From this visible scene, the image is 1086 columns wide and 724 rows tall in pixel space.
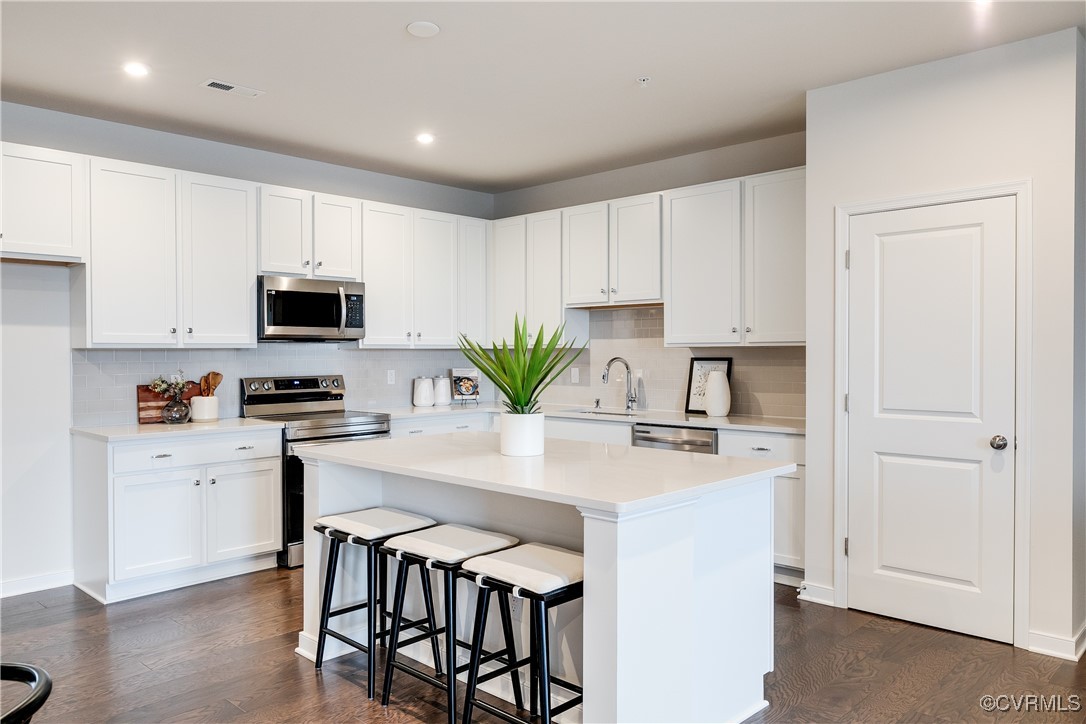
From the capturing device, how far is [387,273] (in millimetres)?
5352

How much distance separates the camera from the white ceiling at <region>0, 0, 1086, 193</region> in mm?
2955

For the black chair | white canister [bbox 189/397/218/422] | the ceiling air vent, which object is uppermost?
the ceiling air vent

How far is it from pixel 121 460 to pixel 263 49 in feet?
7.15

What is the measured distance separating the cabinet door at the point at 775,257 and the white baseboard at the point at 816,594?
1.33 meters

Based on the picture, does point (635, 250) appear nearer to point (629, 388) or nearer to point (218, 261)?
point (629, 388)

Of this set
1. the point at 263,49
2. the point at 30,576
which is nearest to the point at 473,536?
the point at 263,49

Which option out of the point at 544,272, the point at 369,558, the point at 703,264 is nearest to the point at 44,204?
the point at 369,558

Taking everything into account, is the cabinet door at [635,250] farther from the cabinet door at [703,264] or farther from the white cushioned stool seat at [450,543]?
the white cushioned stool seat at [450,543]

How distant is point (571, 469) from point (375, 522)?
2.91ft

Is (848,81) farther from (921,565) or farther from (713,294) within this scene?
(921,565)

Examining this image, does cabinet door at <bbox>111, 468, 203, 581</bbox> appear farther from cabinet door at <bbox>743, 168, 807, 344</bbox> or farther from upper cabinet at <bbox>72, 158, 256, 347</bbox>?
cabinet door at <bbox>743, 168, 807, 344</bbox>

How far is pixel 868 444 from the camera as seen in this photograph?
3.65 metres

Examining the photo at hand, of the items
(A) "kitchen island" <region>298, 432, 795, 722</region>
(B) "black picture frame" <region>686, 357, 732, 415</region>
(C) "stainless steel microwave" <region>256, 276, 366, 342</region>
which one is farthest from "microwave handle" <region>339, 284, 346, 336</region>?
(B) "black picture frame" <region>686, 357, 732, 415</region>

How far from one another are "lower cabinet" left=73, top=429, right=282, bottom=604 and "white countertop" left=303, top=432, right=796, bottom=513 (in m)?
1.34
